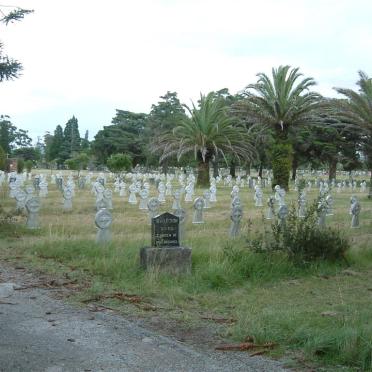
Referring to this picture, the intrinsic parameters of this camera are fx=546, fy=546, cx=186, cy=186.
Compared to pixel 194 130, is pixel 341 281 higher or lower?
lower

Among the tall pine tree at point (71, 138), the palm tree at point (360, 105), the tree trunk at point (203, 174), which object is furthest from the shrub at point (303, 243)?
the tall pine tree at point (71, 138)

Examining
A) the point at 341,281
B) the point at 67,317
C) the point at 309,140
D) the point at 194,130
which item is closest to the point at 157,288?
the point at 67,317

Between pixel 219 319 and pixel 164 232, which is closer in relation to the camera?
pixel 219 319

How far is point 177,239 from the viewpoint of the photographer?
8.27 m

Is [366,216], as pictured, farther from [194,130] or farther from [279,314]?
[194,130]

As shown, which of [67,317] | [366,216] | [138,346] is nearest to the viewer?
[138,346]

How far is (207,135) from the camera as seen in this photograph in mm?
31672

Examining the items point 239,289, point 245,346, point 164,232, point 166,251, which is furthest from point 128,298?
point 245,346

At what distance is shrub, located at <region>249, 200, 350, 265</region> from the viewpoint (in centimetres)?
872

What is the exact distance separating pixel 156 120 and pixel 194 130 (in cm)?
3088

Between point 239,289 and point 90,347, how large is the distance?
3095 mm

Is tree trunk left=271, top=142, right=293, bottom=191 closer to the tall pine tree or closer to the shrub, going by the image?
the shrub

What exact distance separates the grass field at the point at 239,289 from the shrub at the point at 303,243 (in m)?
0.14

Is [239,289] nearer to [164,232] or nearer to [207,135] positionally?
[164,232]
